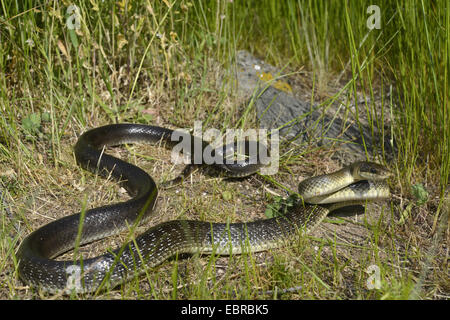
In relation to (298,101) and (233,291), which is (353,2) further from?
(233,291)

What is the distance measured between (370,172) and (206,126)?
1977mm

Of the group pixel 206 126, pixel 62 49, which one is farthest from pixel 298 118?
pixel 62 49

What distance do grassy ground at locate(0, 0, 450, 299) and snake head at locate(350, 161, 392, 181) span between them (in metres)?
0.30

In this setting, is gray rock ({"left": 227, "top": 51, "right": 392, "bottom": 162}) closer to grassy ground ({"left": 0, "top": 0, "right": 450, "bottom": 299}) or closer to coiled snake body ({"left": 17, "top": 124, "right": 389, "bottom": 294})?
grassy ground ({"left": 0, "top": 0, "right": 450, "bottom": 299})

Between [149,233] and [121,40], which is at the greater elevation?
[121,40]

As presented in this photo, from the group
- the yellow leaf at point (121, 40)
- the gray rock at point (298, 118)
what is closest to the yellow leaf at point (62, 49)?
the yellow leaf at point (121, 40)

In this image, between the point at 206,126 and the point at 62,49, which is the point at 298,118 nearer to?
the point at 206,126

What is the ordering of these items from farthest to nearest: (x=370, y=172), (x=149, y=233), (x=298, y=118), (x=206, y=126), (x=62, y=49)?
(x=206, y=126) < (x=298, y=118) < (x=62, y=49) < (x=370, y=172) < (x=149, y=233)

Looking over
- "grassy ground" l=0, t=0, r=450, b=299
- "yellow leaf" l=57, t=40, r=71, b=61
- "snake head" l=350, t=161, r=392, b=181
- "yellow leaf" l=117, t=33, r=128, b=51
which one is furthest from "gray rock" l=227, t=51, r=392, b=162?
Answer: "yellow leaf" l=57, t=40, r=71, b=61

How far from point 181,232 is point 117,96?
7.31 ft

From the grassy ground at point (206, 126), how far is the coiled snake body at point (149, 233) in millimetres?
102

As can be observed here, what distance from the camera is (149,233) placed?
3.08m

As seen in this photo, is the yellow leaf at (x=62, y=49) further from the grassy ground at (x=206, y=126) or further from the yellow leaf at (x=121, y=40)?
the yellow leaf at (x=121, y=40)

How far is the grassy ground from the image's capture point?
2.92 metres
